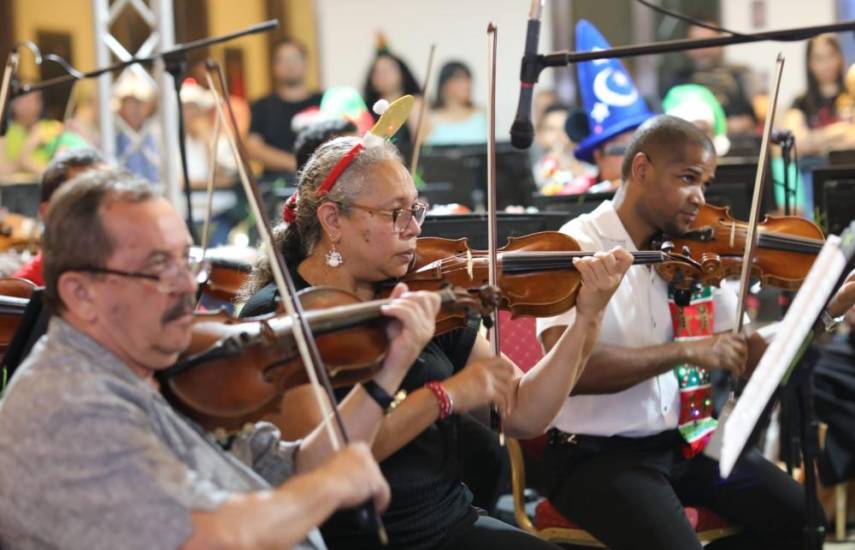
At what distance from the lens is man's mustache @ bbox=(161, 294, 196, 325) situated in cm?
168

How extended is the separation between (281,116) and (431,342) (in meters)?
4.86

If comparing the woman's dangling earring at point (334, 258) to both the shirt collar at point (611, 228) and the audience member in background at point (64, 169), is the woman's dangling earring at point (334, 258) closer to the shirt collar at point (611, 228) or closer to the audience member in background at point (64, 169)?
the shirt collar at point (611, 228)

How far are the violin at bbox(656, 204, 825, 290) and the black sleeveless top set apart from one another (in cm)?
77

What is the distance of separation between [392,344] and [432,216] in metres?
1.36

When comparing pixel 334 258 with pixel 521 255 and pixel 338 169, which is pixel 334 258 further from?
pixel 521 255

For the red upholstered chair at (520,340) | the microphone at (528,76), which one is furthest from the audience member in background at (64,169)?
the microphone at (528,76)

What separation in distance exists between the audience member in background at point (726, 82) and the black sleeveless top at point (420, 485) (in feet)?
16.3

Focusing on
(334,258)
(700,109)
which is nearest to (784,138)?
(700,109)

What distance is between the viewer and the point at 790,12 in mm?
9047

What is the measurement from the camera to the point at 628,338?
9.52 feet

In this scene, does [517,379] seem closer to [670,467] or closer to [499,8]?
[670,467]

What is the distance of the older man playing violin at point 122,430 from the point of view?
1.51 metres

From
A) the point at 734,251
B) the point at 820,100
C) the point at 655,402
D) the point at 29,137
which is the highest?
the point at 820,100

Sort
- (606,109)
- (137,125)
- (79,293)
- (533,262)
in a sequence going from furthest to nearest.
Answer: (137,125) < (606,109) < (533,262) < (79,293)
